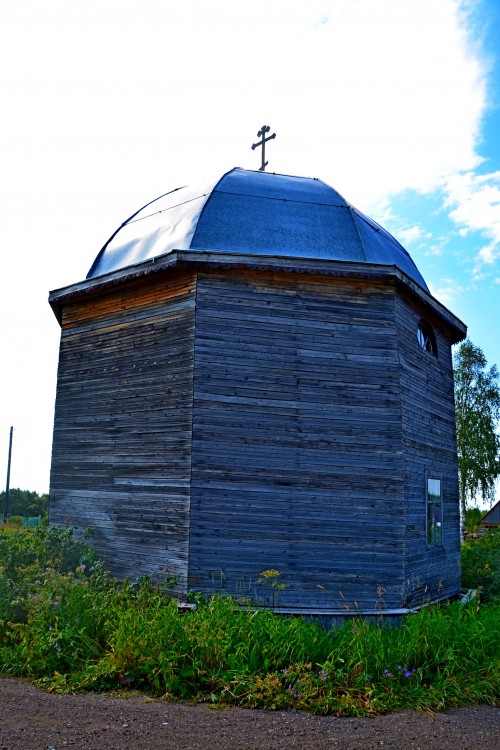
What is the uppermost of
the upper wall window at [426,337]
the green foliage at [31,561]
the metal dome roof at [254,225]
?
the metal dome roof at [254,225]

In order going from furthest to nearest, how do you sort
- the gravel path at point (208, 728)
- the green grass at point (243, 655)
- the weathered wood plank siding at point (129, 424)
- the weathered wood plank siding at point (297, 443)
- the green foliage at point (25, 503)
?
the green foliage at point (25, 503) → the weathered wood plank siding at point (129, 424) → the weathered wood plank siding at point (297, 443) → the green grass at point (243, 655) → the gravel path at point (208, 728)

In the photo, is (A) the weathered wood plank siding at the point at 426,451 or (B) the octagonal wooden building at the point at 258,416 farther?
(A) the weathered wood plank siding at the point at 426,451

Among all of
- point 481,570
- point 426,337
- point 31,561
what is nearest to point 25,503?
point 481,570

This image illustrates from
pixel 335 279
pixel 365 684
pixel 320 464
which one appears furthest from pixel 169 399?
pixel 365 684

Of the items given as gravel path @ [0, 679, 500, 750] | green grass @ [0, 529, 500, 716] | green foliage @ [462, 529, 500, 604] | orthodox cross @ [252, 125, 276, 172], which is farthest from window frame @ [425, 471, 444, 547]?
orthodox cross @ [252, 125, 276, 172]

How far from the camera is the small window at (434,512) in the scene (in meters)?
10.5

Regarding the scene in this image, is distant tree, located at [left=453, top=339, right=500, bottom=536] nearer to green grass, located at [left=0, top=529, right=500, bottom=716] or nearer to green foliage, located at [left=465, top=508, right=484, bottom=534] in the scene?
green foliage, located at [left=465, top=508, right=484, bottom=534]

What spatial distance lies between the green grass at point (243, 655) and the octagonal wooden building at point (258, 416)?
3.82 feet

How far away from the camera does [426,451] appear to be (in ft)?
35.0

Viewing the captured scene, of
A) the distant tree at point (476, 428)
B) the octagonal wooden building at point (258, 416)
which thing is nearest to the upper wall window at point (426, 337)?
the octagonal wooden building at point (258, 416)

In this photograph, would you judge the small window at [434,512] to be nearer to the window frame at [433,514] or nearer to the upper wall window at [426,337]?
the window frame at [433,514]

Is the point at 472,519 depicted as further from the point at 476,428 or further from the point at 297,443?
the point at 297,443

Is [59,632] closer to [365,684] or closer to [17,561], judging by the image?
[17,561]

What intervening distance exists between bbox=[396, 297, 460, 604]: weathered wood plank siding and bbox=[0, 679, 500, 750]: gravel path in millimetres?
3596
